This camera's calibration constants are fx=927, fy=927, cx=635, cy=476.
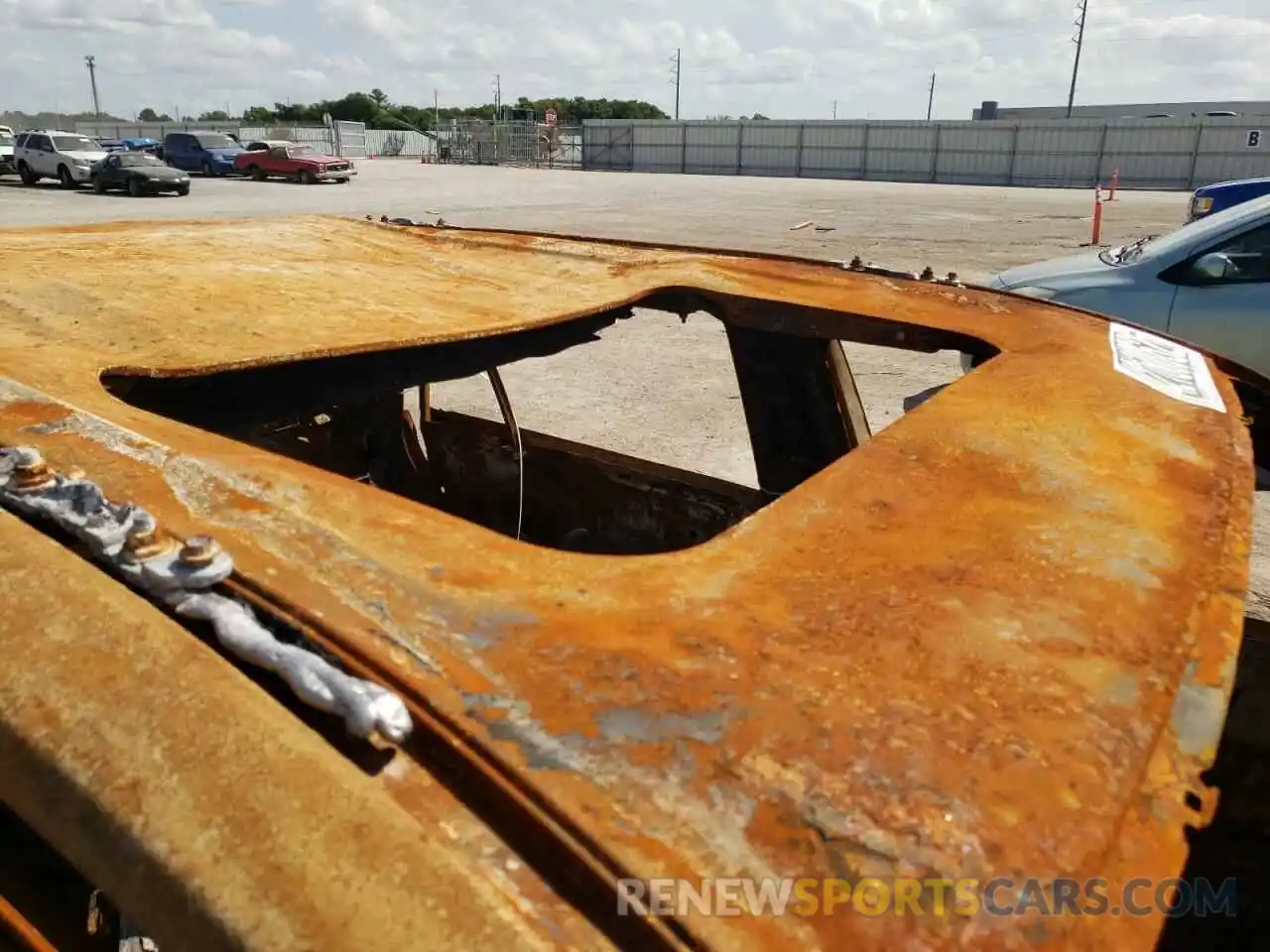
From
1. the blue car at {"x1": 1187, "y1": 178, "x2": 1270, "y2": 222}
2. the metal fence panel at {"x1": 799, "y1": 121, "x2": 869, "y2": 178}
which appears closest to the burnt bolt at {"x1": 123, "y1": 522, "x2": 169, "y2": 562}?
the blue car at {"x1": 1187, "y1": 178, "x2": 1270, "y2": 222}

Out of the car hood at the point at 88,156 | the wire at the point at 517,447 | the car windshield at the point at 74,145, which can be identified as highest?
the car windshield at the point at 74,145

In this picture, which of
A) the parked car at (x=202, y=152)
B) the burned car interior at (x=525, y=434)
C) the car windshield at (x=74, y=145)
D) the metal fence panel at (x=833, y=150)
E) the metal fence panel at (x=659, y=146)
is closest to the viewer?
the burned car interior at (x=525, y=434)

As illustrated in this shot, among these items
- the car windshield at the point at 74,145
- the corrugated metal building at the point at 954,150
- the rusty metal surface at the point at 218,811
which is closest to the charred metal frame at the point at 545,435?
the rusty metal surface at the point at 218,811

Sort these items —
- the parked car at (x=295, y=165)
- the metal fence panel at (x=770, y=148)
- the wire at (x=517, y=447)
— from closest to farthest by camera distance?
the wire at (x=517, y=447), the parked car at (x=295, y=165), the metal fence panel at (x=770, y=148)

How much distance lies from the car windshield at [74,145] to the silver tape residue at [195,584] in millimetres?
28497

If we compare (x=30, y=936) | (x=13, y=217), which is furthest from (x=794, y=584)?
(x=13, y=217)

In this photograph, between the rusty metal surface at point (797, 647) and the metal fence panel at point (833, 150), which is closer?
A: the rusty metal surface at point (797, 647)

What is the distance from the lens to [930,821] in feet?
2.32

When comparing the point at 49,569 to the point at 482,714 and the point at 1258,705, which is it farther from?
the point at 1258,705

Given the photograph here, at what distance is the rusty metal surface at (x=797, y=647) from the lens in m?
0.69

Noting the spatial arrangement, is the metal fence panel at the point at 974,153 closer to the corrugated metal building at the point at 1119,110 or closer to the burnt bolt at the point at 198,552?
the corrugated metal building at the point at 1119,110

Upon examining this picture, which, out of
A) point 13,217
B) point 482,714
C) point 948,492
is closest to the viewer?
point 482,714

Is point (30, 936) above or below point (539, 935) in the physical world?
below

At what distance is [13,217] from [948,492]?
2033cm
